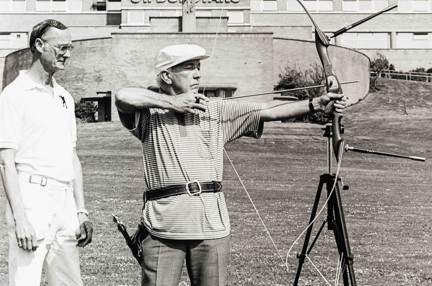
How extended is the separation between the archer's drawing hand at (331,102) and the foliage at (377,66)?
4115cm

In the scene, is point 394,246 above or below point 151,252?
below

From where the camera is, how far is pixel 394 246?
947 centimetres

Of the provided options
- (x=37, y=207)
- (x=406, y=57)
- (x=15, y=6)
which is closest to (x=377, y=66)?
(x=406, y=57)

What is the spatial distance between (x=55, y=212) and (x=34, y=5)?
55.5m

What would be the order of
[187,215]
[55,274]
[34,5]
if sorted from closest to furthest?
[187,215], [55,274], [34,5]

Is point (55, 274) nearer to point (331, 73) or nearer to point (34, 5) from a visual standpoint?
point (331, 73)

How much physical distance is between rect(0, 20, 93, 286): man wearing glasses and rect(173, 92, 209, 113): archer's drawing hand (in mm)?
771

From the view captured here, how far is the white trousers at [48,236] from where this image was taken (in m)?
4.15

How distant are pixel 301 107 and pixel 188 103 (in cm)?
70

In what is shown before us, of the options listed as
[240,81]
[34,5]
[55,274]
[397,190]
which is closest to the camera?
[55,274]

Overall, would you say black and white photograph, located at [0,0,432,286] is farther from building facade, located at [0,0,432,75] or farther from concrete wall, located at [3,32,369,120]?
building facade, located at [0,0,432,75]

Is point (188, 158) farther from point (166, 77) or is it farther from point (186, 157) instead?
point (166, 77)

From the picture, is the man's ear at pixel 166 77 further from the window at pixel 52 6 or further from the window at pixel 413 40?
the window at pixel 413 40

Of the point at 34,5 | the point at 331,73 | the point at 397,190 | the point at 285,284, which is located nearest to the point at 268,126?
the point at 397,190
